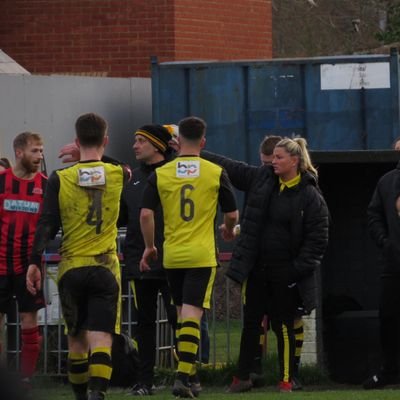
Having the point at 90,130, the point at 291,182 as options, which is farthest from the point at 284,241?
the point at 90,130

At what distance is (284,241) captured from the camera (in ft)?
28.2

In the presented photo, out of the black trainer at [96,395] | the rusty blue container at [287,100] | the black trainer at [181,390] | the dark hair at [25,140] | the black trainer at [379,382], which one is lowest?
the black trainer at [379,382]

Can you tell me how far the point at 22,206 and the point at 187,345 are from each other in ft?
4.87

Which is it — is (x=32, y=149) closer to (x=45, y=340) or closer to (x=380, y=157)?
(x=45, y=340)

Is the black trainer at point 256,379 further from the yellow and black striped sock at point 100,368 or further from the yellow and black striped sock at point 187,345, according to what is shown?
the yellow and black striped sock at point 100,368

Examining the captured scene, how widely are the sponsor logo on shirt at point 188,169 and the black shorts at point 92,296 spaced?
944 millimetres

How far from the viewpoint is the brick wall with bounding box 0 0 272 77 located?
17.1 meters

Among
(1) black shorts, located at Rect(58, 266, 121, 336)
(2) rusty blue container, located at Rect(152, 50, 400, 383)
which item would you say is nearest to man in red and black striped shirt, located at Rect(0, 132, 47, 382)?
(1) black shorts, located at Rect(58, 266, 121, 336)

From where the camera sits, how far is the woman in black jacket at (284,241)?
8578 millimetres

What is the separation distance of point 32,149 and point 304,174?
72.2 inches

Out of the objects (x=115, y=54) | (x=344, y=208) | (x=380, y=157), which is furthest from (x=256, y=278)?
(x=115, y=54)

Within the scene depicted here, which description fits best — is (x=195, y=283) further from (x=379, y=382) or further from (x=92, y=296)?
(x=379, y=382)

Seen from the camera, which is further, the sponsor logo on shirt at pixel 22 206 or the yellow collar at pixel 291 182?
the yellow collar at pixel 291 182

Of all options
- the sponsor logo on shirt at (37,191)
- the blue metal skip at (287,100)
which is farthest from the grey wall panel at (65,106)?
the sponsor logo on shirt at (37,191)
